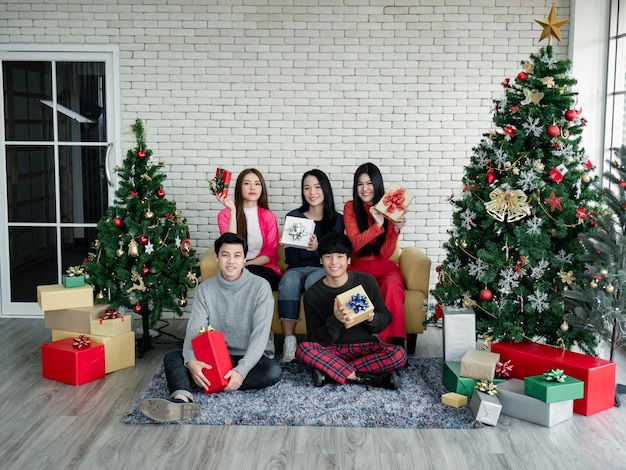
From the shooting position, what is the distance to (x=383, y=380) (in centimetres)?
392

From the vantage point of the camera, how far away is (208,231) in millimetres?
5645

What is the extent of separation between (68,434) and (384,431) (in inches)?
59.9

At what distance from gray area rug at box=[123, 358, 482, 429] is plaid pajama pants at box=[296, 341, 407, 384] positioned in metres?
0.11

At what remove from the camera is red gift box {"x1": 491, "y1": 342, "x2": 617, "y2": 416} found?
140 inches

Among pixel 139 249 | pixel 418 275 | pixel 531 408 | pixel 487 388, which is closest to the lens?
pixel 531 408

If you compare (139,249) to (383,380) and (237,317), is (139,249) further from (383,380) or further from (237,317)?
(383,380)

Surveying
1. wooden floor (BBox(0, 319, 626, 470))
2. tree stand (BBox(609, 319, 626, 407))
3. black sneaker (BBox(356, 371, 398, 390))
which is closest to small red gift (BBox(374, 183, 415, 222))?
black sneaker (BBox(356, 371, 398, 390))

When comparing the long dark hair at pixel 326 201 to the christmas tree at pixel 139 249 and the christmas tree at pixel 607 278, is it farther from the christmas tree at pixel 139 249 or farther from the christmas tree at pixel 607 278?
the christmas tree at pixel 607 278

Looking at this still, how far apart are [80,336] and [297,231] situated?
1546 millimetres

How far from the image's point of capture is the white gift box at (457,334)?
401 cm

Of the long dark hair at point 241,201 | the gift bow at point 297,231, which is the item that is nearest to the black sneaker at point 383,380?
the gift bow at point 297,231

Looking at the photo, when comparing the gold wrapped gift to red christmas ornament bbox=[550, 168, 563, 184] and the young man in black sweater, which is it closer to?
the young man in black sweater

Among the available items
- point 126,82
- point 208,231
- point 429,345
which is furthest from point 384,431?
point 126,82

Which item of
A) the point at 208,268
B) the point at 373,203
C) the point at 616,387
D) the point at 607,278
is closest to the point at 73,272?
the point at 208,268
